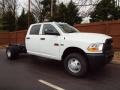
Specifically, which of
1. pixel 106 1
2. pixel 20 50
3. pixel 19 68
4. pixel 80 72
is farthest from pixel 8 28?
pixel 80 72

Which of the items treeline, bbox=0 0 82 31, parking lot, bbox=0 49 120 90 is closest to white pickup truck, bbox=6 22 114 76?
parking lot, bbox=0 49 120 90

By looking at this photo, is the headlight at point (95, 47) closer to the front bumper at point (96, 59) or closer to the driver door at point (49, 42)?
the front bumper at point (96, 59)

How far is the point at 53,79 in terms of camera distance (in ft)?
26.3

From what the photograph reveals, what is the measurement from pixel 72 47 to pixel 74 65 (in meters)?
0.67

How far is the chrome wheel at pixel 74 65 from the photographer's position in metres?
8.20

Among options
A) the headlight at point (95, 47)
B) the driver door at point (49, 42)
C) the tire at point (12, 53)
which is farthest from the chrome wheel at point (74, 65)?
the tire at point (12, 53)

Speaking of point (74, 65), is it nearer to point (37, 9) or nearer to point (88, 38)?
point (88, 38)

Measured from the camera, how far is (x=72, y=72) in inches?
327

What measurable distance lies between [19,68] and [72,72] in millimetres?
2875

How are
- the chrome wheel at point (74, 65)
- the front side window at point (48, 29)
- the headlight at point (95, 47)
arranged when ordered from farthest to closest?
the front side window at point (48, 29)
the chrome wheel at point (74, 65)
the headlight at point (95, 47)

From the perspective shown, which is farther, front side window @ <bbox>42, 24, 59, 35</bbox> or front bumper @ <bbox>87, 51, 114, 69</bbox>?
front side window @ <bbox>42, 24, 59, 35</bbox>

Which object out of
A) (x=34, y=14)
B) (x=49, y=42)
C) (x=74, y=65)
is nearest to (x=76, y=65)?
(x=74, y=65)

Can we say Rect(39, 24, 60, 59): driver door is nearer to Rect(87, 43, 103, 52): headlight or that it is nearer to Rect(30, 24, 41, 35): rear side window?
Rect(30, 24, 41, 35): rear side window

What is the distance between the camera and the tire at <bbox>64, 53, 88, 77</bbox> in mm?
8008
